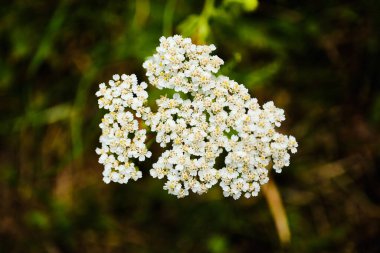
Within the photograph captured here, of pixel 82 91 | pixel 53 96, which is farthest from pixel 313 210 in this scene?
pixel 53 96

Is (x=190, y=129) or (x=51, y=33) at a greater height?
(x=51, y=33)

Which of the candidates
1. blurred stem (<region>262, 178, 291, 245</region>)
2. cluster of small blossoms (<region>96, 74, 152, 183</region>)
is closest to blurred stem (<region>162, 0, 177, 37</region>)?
cluster of small blossoms (<region>96, 74, 152, 183</region>)

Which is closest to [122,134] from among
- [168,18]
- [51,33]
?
[168,18]

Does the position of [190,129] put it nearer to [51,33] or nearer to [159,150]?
[159,150]

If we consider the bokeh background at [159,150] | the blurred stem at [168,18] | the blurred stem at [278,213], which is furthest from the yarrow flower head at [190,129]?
the blurred stem at [278,213]

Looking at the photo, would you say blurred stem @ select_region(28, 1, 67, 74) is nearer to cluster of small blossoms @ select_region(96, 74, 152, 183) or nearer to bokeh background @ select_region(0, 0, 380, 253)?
bokeh background @ select_region(0, 0, 380, 253)

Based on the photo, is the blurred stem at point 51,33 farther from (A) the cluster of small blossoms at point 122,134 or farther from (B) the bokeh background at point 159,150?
(A) the cluster of small blossoms at point 122,134
